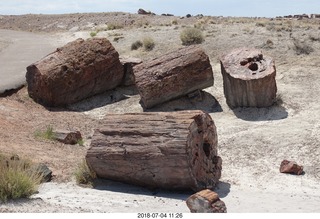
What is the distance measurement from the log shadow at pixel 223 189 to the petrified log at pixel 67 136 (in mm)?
4594

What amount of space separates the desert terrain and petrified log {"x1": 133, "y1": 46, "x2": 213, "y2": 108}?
452 millimetres

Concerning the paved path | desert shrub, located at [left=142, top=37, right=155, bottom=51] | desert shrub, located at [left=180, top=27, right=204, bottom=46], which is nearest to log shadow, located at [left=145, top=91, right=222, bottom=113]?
the paved path

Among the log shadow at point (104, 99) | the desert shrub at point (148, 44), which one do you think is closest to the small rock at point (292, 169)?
the log shadow at point (104, 99)

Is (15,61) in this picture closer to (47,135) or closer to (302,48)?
(47,135)

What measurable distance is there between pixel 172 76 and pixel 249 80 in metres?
2.43

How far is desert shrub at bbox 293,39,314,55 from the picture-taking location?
2080 centimetres

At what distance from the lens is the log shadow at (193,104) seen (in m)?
16.4

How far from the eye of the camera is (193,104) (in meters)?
16.7

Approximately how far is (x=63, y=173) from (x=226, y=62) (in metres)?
7.52

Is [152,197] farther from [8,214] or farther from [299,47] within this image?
[299,47]

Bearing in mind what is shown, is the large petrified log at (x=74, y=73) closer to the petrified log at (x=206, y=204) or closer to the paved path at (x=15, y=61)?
the paved path at (x=15, y=61)

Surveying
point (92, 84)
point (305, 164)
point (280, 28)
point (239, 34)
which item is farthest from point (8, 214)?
point (280, 28)

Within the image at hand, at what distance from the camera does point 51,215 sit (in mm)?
A: 6730

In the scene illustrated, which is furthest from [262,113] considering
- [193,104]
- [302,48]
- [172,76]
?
[302,48]
